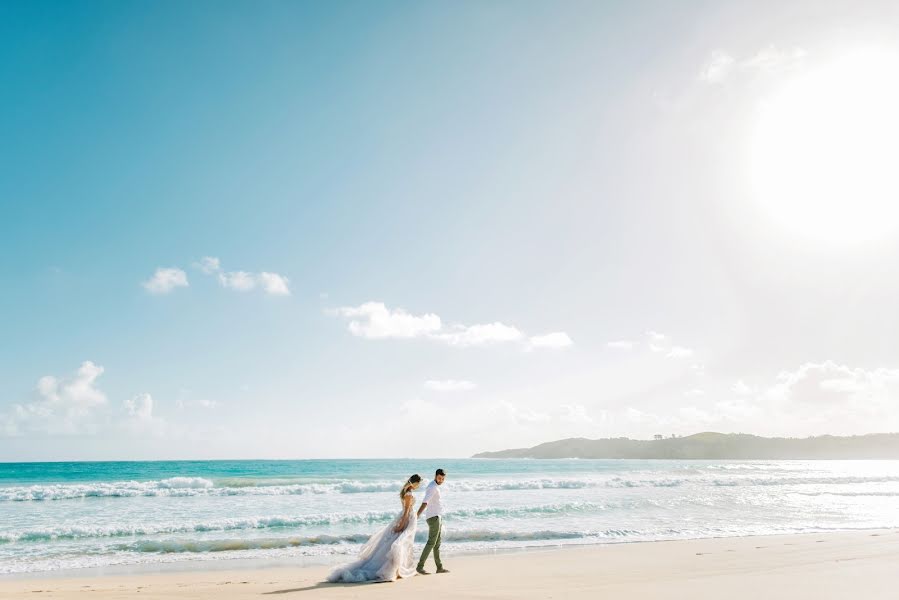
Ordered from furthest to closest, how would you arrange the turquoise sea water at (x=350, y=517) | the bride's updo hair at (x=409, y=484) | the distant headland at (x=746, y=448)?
the distant headland at (x=746, y=448), the turquoise sea water at (x=350, y=517), the bride's updo hair at (x=409, y=484)

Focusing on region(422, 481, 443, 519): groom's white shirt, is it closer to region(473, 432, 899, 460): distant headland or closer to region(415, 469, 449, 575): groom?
region(415, 469, 449, 575): groom

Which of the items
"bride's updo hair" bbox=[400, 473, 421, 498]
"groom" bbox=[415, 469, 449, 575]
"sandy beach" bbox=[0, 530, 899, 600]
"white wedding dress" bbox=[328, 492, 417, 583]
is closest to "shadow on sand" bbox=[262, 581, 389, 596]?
"sandy beach" bbox=[0, 530, 899, 600]

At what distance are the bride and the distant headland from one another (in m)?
129

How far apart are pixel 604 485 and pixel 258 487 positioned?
21.1m

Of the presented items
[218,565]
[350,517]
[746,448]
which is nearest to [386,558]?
[218,565]

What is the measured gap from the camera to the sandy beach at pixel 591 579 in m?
8.45

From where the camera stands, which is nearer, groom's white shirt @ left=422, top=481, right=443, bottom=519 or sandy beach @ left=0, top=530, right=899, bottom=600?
sandy beach @ left=0, top=530, right=899, bottom=600

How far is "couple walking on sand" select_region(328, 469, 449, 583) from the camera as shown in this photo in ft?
32.7

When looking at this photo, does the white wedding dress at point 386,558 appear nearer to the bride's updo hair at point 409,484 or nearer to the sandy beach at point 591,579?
the bride's updo hair at point 409,484

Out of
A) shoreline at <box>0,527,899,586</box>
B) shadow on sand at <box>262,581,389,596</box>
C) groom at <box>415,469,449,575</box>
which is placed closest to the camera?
shadow on sand at <box>262,581,389,596</box>

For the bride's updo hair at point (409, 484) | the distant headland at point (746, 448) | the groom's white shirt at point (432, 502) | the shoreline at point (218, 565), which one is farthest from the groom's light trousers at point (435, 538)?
the distant headland at point (746, 448)

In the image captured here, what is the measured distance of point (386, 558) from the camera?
10016 mm

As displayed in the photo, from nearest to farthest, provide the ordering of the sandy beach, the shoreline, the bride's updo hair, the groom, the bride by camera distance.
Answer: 1. the sandy beach
2. the bride
3. the bride's updo hair
4. the groom
5. the shoreline

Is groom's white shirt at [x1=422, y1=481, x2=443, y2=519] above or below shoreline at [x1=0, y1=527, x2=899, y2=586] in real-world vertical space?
above
